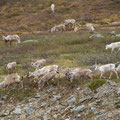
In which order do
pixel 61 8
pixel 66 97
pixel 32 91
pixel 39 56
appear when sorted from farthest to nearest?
pixel 61 8 → pixel 39 56 → pixel 32 91 → pixel 66 97

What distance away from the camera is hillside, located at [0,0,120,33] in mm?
66162

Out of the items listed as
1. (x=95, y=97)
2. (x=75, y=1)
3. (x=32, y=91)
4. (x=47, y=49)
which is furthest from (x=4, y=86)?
(x=75, y=1)

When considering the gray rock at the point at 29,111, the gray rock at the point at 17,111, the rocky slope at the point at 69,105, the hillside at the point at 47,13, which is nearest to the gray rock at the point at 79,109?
the rocky slope at the point at 69,105

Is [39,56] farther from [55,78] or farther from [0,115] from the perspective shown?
[0,115]

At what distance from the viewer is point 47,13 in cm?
7938

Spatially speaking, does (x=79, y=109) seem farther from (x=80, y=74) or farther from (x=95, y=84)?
(x=80, y=74)

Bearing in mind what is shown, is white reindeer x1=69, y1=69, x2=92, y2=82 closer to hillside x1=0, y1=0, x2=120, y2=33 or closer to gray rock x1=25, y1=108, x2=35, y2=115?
gray rock x1=25, y1=108, x2=35, y2=115

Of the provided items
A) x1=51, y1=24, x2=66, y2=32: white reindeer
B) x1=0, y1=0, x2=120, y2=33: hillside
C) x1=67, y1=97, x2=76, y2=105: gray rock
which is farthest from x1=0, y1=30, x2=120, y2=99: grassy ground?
x1=0, y1=0, x2=120, y2=33: hillside

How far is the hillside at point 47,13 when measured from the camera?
6616 centimetres

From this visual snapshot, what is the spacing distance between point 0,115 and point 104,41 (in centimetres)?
2253

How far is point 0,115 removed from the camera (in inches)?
550

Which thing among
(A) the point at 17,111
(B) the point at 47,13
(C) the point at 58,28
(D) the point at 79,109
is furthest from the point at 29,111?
(B) the point at 47,13

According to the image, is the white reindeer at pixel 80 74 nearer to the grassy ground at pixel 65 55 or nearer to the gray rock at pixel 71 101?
the grassy ground at pixel 65 55

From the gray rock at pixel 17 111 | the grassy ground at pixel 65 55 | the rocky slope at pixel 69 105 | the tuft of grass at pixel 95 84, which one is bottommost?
the grassy ground at pixel 65 55
